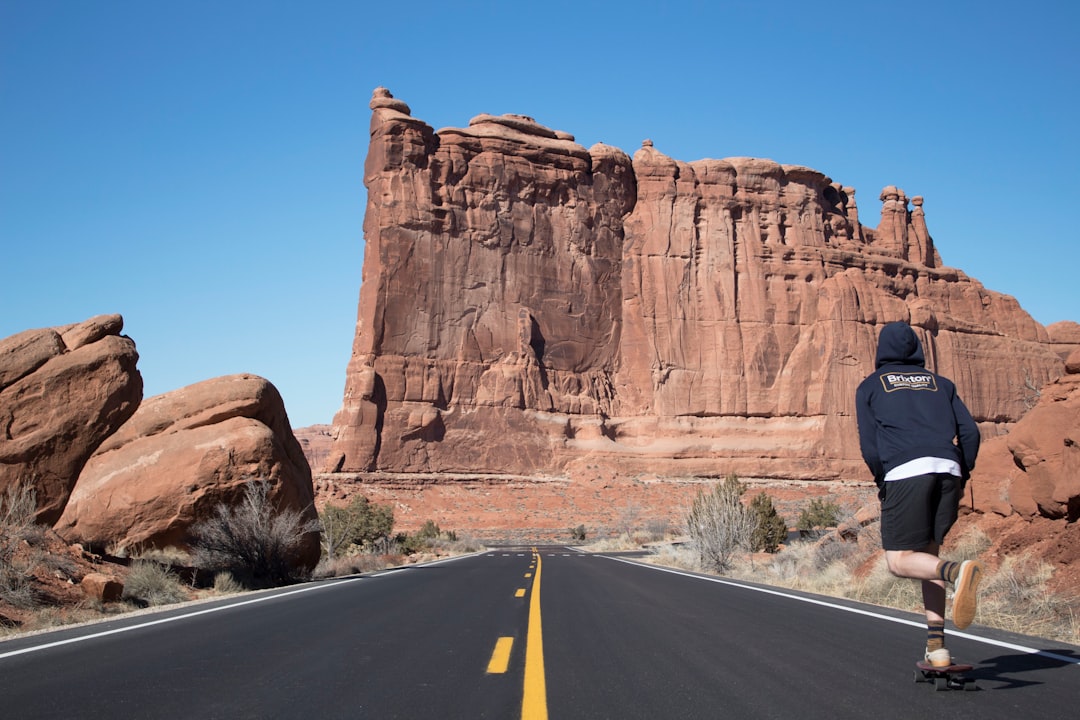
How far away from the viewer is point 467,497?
7262cm

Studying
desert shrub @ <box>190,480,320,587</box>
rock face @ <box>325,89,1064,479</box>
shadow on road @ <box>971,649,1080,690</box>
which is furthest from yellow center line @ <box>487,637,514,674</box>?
rock face @ <box>325,89,1064,479</box>

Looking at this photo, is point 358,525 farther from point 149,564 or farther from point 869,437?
point 869,437

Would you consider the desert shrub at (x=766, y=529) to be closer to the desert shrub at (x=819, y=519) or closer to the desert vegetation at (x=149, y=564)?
the desert shrub at (x=819, y=519)

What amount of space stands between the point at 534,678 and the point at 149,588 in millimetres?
9485

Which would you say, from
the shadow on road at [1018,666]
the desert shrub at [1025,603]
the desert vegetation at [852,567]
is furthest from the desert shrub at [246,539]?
the shadow on road at [1018,666]

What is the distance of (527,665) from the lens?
624 cm

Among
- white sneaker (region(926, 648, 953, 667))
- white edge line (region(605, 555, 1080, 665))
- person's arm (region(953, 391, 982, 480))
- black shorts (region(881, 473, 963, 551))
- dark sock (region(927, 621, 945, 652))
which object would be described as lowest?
white edge line (region(605, 555, 1080, 665))

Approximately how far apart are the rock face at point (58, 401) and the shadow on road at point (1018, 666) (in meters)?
12.7

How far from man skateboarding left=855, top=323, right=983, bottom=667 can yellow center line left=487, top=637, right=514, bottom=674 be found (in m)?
Result: 2.57

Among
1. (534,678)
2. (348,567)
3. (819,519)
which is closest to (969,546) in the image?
(534,678)

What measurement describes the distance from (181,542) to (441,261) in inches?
2609

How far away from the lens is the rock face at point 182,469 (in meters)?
16.1

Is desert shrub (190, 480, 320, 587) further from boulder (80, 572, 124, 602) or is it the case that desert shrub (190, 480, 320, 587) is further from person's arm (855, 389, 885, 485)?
person's arm (855, 389, 885, 485)

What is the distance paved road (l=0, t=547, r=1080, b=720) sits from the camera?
4.89 metres
